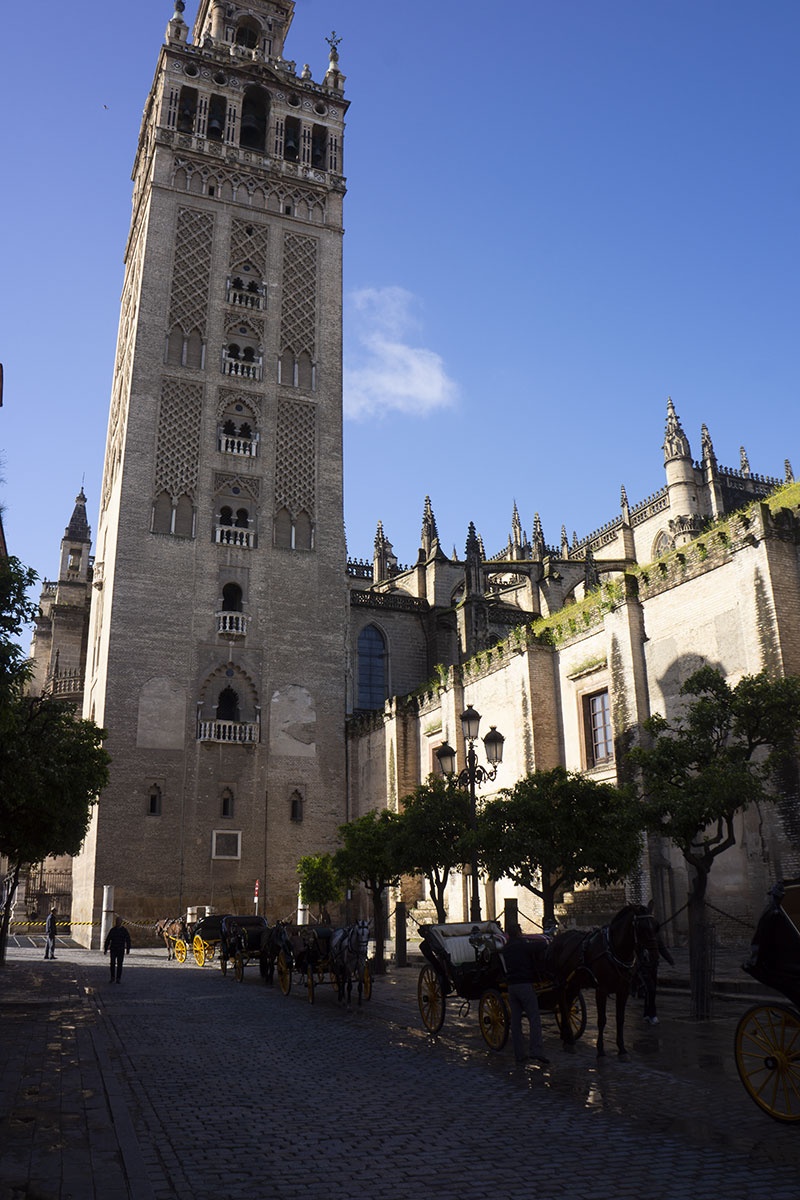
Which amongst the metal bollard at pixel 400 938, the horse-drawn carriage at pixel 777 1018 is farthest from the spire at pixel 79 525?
the horse-drawn carriage at pixel 777 1018

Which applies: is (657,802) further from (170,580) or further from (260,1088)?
(170,580)

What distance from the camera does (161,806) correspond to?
2989 cm

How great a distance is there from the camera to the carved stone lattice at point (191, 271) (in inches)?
1390

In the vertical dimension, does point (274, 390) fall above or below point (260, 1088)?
above

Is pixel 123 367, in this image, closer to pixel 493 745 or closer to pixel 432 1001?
pixel 493 745

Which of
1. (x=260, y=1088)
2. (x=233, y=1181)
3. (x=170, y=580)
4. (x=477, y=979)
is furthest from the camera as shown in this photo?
(x=170, y=580)

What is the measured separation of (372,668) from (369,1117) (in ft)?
105

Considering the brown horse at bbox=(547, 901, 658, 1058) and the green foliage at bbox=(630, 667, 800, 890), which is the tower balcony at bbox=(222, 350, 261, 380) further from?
the brown horse at bbox=(547, 901, 658, 1058)

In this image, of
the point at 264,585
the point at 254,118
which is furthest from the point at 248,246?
the point at 264,585

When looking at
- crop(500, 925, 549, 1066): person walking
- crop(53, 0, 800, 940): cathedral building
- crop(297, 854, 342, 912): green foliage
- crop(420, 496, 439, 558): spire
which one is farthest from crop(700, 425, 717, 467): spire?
crop(500, 925, 549, 1066): person walking

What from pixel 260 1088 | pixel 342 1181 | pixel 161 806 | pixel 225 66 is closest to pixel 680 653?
pixel 260 1088

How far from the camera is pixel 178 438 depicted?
111 ft

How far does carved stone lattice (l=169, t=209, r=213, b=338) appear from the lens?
3531 centimetres

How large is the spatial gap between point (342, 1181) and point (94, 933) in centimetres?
2548
